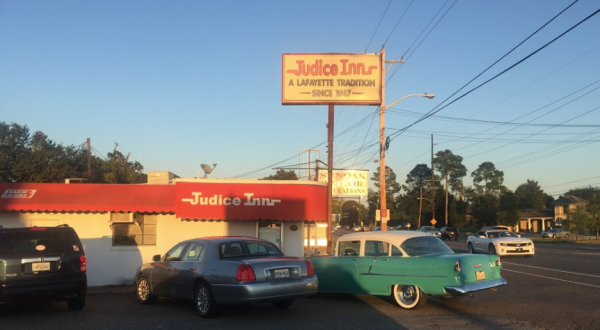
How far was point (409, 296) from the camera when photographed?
1071 cm

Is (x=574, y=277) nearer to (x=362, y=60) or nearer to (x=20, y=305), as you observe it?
(x=362, y=60)

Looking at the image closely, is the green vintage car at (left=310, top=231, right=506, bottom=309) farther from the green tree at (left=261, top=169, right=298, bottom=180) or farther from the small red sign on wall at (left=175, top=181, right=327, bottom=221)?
the green tree at (left=261, top=169, right=298, bottom=180)

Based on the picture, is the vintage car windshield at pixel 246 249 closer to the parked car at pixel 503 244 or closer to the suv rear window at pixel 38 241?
the suv rear window at pixel 38 241

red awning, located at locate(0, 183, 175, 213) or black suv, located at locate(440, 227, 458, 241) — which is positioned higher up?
red awning, located at locate(0, 183, 175, 213)

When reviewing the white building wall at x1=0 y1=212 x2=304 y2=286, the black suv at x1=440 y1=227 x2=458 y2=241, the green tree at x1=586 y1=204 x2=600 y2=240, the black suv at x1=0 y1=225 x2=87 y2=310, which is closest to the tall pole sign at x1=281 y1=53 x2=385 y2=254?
the white building wall at x1=0 y1=212 x2=304 y2=286

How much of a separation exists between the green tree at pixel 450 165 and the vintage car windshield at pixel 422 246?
4025 inches

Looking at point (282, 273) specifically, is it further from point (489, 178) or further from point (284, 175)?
point (489, 178)

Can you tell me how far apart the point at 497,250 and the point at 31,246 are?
22.6 meters

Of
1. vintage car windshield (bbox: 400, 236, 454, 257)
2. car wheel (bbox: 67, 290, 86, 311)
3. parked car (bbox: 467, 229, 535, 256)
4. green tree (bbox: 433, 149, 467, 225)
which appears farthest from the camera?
green tree (bbox: 433, 149, 467, 225)

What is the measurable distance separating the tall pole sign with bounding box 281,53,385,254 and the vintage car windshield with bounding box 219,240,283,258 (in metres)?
12.7

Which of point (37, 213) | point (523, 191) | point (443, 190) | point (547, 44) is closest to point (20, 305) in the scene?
point (37, 213)

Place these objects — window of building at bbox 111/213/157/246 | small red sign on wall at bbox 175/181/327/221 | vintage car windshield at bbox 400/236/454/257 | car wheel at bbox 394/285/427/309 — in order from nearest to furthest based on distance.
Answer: car wheel at bbox 394/285/427/309 → vintage car windshield at bbox 400/236/454/257 → small red sign on wall at bbox 175/181/327/221 → window of building at bbox 111/213/157/246

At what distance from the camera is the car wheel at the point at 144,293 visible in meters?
11.9

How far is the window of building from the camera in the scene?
17.1 metres
